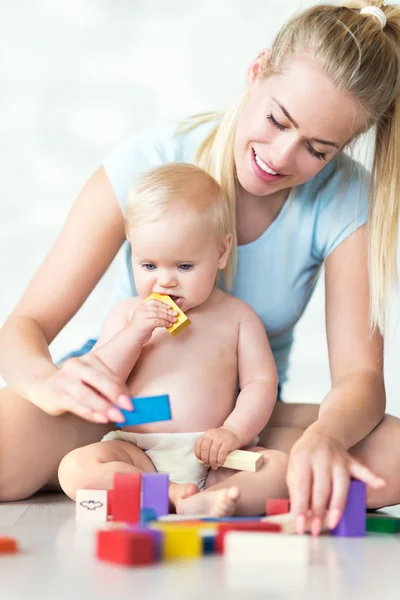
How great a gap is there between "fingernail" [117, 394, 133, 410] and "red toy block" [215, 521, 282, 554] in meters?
0.23

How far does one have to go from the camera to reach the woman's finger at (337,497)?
3.98 feet

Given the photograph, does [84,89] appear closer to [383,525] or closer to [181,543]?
[383,525]

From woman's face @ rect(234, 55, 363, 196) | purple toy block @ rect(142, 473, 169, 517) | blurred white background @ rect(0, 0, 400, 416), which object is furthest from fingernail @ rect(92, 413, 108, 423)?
blurred white background @ rect(0, 0, 400, 416)

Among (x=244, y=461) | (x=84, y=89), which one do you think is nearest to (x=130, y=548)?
(x=244, y=461)

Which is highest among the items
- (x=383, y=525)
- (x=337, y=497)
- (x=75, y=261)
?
(x=75, y=261)

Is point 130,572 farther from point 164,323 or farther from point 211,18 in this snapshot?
point 211,18

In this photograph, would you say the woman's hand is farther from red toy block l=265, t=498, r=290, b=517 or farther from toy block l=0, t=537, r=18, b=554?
toy block l=0, t=537, r=18, b=554

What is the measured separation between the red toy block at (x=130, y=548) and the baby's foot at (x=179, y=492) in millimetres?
362

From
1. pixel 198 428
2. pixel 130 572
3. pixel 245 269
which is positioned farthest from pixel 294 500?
pixel 245 269

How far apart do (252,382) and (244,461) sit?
21 cm

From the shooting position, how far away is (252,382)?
1.64 meters

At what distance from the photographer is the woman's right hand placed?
1.31 meters

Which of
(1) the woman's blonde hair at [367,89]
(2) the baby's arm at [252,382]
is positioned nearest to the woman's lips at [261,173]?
(1) the woman's blonde hair at [367,89]

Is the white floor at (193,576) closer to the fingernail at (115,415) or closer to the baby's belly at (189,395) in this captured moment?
the fingernail at (115,415)
